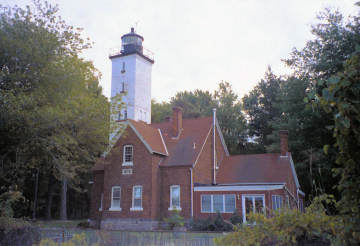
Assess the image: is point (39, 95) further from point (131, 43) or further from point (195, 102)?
point (195, 102)

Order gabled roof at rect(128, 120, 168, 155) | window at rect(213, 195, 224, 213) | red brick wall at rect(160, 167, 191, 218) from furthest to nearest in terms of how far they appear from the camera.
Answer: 1. gabled roof at rect(128, 120, 168, 155)
2. red brick wall at rect(160, 167, 191, 218)
3. window at rect(213, 195, 224, 213)

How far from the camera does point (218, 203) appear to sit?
26344 millimetres

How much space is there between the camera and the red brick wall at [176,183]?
89.5 feet

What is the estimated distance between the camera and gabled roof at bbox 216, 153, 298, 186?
1078 inches

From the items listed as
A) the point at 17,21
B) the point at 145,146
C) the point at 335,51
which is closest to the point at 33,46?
the point at 17,21

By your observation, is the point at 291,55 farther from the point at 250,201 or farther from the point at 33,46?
the point at 33,46

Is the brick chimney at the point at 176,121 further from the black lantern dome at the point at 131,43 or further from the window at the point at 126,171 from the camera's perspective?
the black lantern dome at the point at 131,43

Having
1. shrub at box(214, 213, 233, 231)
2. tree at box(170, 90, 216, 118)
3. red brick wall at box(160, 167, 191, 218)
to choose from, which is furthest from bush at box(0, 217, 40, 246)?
tree at box(170, 90, 216, 118)

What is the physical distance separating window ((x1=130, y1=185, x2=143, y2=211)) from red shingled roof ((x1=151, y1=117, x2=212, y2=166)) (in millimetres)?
2831

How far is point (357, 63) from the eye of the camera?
11.7 feet

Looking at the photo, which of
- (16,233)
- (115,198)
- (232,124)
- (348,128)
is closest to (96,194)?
(115,198)

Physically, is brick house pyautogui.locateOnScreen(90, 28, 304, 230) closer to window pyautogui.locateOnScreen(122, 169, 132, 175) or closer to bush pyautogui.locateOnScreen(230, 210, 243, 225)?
window pyautogui.locateOnScreen(122, 169, 132, 175)

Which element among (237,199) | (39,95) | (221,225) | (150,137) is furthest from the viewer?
(150,137)

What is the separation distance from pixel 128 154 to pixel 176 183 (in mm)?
4788
